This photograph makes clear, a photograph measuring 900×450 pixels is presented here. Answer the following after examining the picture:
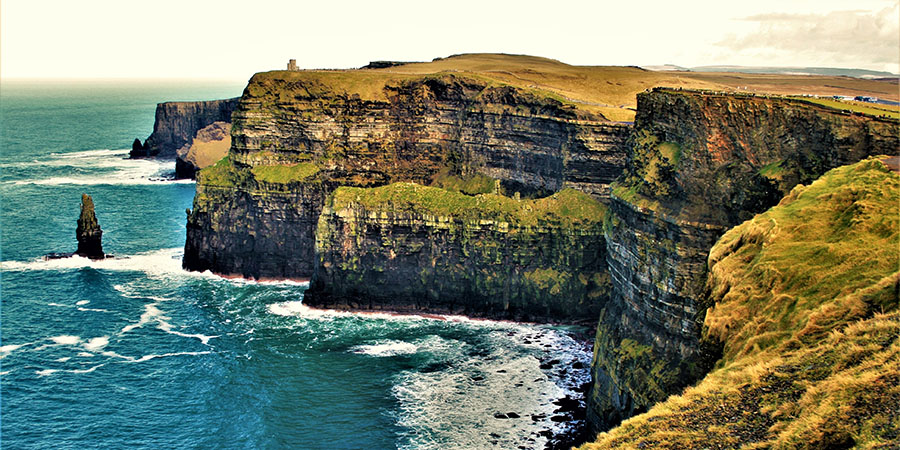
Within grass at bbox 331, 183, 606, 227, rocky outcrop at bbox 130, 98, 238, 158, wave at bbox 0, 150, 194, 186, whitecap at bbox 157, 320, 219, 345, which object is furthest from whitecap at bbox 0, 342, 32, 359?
rocky outcrop at bbox 130, 98, 238, 158

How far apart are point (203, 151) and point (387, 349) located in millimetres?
100902

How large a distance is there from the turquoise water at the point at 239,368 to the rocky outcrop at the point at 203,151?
57.6 meters

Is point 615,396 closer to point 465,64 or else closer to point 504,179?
point 504,179

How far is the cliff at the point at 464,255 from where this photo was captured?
3150 inches

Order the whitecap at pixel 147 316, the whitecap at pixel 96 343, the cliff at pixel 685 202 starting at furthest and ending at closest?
1. the whitecap at pixel 147 316
2. the whitecap at pixel 96 343
3. the cliff at pixel 685 202

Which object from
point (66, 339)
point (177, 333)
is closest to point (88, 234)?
point (66, 339)

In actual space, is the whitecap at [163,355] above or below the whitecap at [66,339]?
below

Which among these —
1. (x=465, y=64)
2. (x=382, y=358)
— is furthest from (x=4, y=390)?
(x=465, y=64)

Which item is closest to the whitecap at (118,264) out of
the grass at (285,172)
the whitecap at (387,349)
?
the grass at (285,172)

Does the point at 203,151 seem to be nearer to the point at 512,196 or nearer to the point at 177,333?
the point at 512,196

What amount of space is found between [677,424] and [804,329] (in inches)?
221

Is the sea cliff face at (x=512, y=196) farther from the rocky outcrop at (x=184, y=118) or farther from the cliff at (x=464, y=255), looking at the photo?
the rocky outcrop at (x=184, y=118)

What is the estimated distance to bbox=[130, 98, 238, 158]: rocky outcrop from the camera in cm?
17975

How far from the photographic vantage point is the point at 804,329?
88.1 ft
